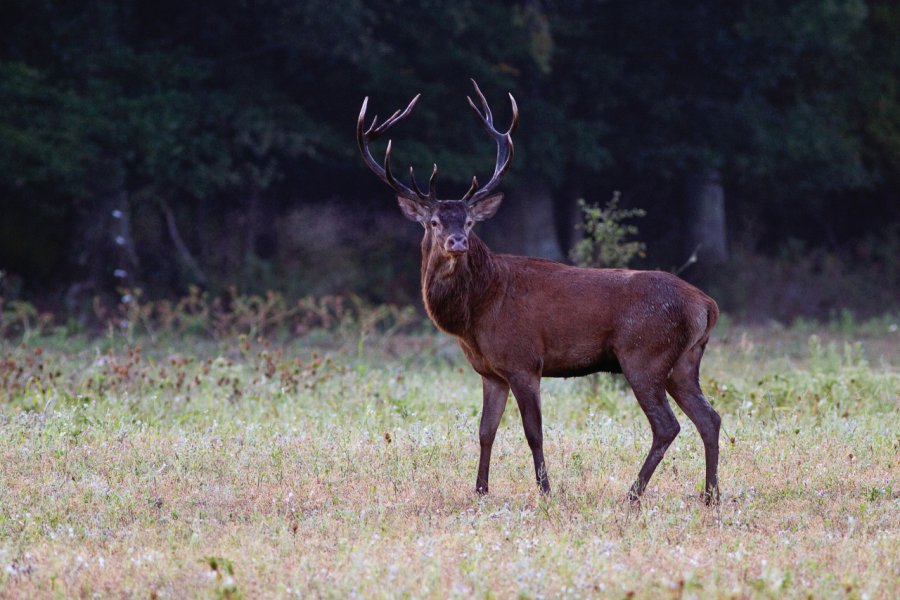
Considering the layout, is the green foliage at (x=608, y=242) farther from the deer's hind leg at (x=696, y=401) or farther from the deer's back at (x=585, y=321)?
the deer's hind leg at (x=696, y=401)

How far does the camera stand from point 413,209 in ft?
26.9

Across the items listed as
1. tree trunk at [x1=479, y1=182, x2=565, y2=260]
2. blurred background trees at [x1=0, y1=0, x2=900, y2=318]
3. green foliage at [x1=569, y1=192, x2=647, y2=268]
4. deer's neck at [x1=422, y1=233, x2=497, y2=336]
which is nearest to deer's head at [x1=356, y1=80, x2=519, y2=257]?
deer's neck at [x1=422, y1=233, x2=497, y2=336]

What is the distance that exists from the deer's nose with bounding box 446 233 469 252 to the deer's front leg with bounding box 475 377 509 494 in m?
0.94

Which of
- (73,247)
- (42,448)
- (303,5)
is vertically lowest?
(42,448)

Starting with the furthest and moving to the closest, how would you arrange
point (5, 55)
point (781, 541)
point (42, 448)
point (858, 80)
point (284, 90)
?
point (858, 80)
point (284, 90)
point (5, 55)
point (42, 448)
point (781, 541)

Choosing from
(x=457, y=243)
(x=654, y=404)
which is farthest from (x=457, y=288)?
(x=654, y=404)

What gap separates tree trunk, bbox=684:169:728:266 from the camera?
2305 centimetres

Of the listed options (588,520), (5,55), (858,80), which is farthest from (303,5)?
(588,520)

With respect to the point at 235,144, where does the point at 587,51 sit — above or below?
above

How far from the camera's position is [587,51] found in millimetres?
21797

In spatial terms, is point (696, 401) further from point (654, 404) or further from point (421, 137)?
point (421, 137)

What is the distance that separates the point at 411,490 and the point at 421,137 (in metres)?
13.6

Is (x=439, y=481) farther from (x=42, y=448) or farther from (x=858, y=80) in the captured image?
(x=858, y=80)

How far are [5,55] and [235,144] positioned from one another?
11.4ft
